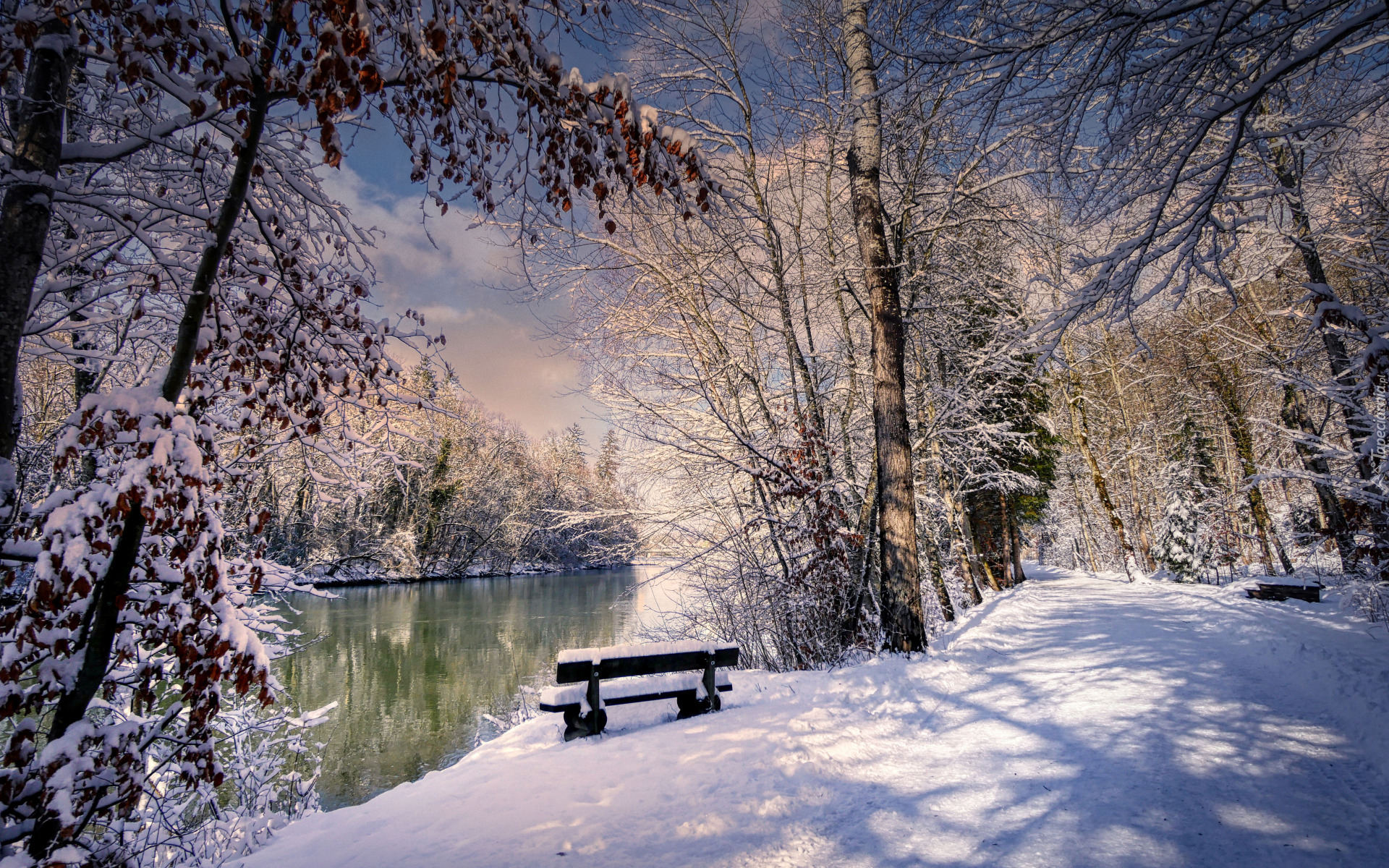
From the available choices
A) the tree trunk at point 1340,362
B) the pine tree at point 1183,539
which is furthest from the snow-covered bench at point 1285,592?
the pine tree at point 1183,539

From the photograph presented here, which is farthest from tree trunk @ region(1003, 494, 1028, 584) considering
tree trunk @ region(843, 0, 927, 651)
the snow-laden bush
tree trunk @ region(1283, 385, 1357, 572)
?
the snow-laden bush

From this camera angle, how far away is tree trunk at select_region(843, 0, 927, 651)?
→ 22.3ft

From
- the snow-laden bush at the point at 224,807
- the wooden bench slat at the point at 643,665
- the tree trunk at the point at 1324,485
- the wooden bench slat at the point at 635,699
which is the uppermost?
the tree trunk at the point at 1324,485

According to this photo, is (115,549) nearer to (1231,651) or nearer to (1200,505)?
(1231,651)

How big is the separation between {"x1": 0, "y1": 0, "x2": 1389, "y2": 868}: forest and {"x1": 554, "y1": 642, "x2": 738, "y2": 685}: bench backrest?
2.22 metres

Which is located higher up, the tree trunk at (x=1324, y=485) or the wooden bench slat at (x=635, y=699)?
the tree trunk at (x=1324, y=485)

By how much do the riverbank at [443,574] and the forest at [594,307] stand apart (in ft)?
60.9

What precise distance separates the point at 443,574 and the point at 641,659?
142ft

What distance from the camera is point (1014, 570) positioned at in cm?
2270

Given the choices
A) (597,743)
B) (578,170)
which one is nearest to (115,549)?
(578,170)

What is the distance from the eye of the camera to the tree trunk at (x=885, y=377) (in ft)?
22.3

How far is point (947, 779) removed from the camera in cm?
363

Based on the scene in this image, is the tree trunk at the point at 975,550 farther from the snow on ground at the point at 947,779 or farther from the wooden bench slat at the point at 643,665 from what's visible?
the wooden bench slat at the point at 643,665

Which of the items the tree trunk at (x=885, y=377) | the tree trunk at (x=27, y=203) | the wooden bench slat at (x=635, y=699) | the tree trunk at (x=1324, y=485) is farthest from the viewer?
the tree trunk at (x=1324, y=485)
